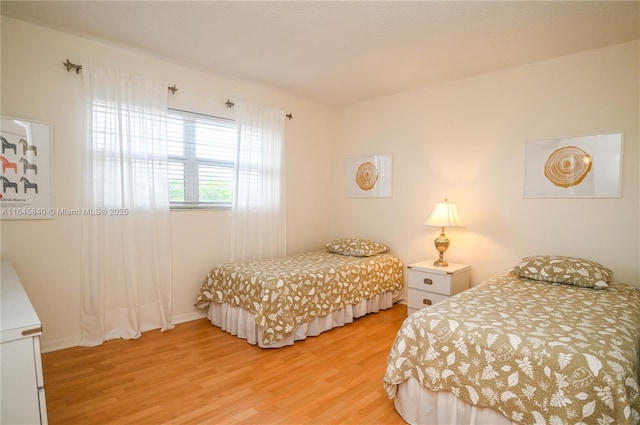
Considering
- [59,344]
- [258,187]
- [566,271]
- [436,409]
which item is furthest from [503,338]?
[59,344]

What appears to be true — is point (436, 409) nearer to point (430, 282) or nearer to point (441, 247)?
point (430, 282)

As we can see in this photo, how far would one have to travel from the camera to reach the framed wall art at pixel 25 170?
2410mm

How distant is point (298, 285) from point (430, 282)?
1.27 metres

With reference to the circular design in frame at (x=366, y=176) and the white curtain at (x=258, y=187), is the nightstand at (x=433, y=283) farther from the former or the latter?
the white curtain at (x=258, y=187)

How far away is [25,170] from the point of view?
2479 millimetres

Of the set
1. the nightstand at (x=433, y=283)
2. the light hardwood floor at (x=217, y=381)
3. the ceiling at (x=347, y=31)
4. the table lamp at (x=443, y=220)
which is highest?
the ceiling at (x=347, y=31)

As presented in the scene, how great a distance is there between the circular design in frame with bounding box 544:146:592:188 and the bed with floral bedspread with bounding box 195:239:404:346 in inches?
68.6

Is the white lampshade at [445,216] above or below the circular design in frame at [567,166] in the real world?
below

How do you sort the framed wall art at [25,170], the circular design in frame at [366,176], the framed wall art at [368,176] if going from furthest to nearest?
the circular design in frame at [366,176], the framed wall art at [368,176], the framed wall art at [25,170]

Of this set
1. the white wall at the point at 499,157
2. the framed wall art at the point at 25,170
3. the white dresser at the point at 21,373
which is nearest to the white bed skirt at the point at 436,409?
the white dresser at the point at 21,373

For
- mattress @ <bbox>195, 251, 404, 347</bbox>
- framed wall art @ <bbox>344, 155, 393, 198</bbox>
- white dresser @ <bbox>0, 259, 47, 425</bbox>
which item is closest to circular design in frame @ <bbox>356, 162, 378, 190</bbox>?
framed wall art @ <bbox>344, 155, 393, 198</bbox>

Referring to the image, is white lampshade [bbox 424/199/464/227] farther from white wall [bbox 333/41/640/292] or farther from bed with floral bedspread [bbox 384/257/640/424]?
bed with floral bedspread [bbox 384/257/640/424]

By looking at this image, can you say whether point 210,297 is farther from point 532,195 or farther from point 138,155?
point 532,195

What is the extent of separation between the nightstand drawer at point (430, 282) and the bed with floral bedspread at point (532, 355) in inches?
34.2
